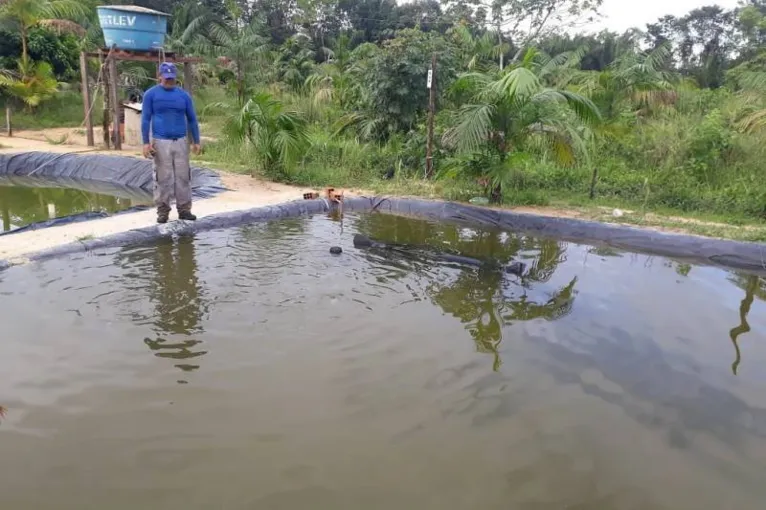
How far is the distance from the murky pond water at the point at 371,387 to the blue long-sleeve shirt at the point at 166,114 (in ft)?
4.72

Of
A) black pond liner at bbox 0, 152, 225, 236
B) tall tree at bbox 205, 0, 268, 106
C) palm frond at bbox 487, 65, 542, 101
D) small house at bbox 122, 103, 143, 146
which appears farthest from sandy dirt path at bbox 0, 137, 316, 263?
tall tree at bbox 205, 0, 268, 106

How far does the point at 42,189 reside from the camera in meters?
10.5

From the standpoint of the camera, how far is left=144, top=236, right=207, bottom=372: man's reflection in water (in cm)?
402

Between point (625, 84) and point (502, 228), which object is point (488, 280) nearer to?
point (502, 228)

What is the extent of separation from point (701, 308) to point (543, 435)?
281 cm

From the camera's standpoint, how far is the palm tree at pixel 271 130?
923 centimetres

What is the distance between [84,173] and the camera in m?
11.8

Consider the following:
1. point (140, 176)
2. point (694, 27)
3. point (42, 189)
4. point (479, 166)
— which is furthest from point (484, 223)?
point (694, 27)

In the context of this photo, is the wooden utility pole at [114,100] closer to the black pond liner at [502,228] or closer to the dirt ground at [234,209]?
the dirt ground at [234,209]

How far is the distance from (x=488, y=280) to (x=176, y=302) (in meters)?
2.89

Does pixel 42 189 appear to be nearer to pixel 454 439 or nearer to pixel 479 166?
pixel 479 166

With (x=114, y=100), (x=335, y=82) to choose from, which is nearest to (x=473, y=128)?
(x=335, y=82)

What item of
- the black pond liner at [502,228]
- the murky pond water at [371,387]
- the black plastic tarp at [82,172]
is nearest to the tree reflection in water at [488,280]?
the murky pond water at [371,387]

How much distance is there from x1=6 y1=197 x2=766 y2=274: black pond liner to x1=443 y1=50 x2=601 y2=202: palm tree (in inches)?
26.3
